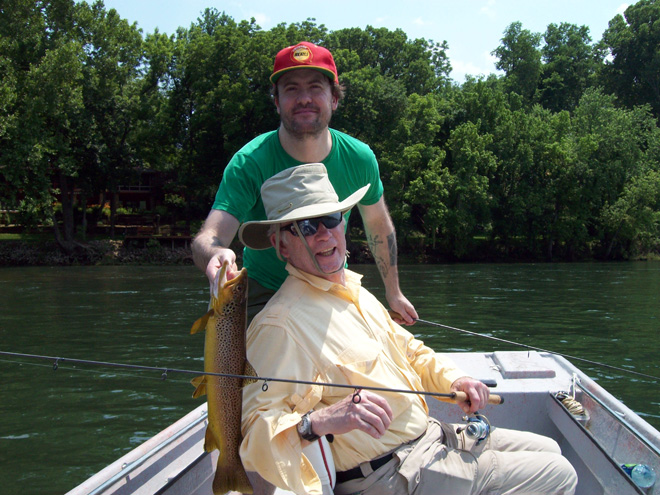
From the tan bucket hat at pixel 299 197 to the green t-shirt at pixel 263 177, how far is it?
445 mm

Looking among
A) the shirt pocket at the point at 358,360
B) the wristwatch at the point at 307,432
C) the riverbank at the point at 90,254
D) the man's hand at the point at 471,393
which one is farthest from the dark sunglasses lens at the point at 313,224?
the riverbank at the point at 90,254

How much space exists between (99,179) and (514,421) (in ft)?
129

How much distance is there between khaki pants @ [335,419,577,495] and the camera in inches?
105

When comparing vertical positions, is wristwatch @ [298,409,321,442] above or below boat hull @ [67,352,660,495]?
A: above

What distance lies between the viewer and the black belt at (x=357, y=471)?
2662mm

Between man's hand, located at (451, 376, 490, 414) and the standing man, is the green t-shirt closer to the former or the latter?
the standing man

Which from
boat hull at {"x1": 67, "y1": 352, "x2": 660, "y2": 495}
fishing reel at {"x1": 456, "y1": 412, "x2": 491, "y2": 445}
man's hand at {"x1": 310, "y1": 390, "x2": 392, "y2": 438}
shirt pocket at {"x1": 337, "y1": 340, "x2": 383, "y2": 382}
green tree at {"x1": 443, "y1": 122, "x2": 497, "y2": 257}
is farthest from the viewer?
green tree at {"x1": 443, "y1": 122, "x2": 497, "y2": 257}

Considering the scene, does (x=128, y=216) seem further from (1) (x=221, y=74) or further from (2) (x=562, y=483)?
(2) (x=562, y=483)

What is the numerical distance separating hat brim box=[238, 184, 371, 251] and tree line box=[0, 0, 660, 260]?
34.6 metres

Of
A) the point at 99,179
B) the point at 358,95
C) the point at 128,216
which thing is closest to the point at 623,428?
the point at 358,95

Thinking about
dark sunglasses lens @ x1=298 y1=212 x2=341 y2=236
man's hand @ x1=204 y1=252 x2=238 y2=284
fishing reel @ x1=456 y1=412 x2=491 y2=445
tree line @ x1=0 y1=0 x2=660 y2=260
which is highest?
tree line @ x1=0 y1=0 x2=660 y2=260

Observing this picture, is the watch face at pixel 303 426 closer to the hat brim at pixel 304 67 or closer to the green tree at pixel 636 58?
the hat brim at pixel 304 67

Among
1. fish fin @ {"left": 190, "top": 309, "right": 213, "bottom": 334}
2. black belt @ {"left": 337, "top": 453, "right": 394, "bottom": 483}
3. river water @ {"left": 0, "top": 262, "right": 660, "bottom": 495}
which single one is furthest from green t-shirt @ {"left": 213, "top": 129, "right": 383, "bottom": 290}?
river water @ {"left": 0, "top": 262, "right": 660, "bottom": 495}

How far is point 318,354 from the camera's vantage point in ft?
8.63
